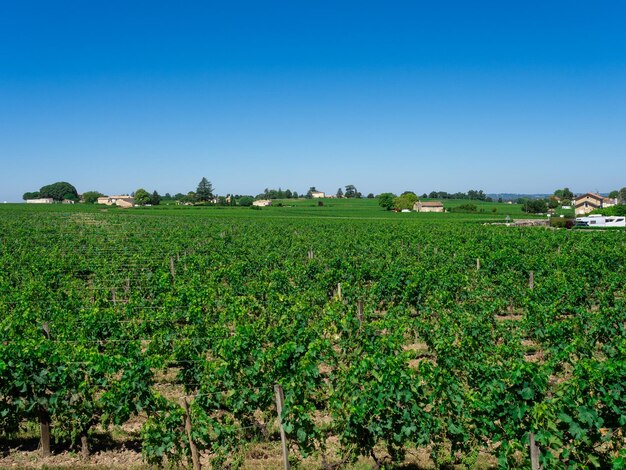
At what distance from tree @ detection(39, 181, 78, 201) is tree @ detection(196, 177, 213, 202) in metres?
56.1

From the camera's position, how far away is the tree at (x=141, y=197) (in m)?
133

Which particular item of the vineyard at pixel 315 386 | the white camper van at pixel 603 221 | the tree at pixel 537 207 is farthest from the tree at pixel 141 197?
the vineyard at pixel 315 386

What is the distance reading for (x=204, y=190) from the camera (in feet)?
479

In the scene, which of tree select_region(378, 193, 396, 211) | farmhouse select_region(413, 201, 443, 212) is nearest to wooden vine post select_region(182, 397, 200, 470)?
farmhouse select_region(413, 201, 443, 212)

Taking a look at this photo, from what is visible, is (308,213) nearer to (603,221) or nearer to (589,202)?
(603,221)

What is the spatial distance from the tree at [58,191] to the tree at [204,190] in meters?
56.1

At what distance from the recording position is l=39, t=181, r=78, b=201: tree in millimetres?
173500

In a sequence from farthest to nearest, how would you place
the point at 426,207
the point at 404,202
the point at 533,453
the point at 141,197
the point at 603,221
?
the point at 141,197, the point at 426,207, the point at 404,202, the point at 603,221, the point at 533,453

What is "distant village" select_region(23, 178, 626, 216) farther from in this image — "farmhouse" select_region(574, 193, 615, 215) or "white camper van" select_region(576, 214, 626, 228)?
"white camper van" select_region(576, 214, 626, 228)

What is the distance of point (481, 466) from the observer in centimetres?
705

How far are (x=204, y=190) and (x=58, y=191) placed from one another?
229ft

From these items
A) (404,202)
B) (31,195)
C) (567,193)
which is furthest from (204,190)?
(567,193)

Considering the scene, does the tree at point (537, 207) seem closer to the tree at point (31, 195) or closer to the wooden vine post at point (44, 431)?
the wooden vine post at point (44, 431)

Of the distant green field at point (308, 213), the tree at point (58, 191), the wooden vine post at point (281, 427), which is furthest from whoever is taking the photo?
the tree at point (58, 191)
